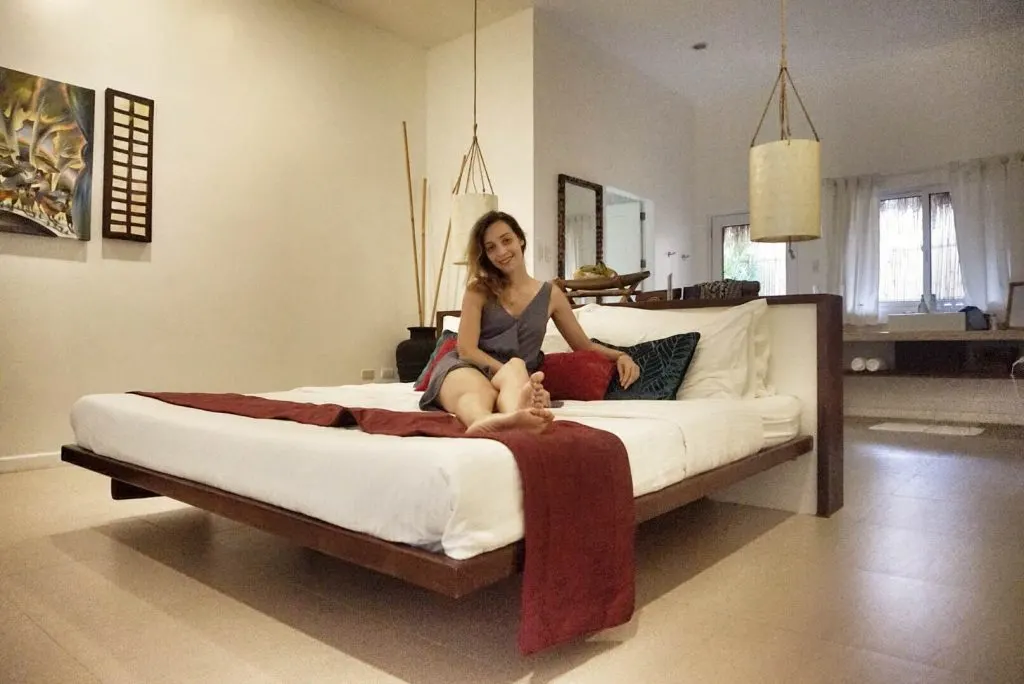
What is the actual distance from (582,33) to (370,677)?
5456mm

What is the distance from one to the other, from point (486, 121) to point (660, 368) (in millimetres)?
3471

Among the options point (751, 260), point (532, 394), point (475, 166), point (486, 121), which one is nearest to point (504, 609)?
point (532, 394)

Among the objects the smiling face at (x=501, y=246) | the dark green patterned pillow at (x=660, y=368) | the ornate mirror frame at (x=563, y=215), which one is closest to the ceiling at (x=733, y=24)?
the ornate mirror frame at (x=563, y=215)

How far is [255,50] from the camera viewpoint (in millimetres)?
4672

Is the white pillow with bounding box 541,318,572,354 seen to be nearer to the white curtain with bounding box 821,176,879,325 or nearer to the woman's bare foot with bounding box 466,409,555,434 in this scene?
the woman's bare foot with bounding box 466,409,555,434

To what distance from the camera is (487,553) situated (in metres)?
1.29

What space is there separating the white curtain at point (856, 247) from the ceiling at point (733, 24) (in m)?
1.20

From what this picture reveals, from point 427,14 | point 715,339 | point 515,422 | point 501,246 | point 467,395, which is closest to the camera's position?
point 515,422

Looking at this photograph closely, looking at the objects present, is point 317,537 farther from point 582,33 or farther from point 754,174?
point 582,33

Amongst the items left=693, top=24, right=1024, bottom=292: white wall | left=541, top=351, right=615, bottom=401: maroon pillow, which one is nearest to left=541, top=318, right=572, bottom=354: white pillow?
left=541, top=351, right=615, bottom=401: maroon pillow

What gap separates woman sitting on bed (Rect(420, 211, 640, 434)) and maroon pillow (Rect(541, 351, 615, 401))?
0.16 feet

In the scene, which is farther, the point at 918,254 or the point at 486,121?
the point at 918,254

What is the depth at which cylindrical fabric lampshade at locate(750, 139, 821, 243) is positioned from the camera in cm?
304

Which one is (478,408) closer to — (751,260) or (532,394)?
(532,394)
